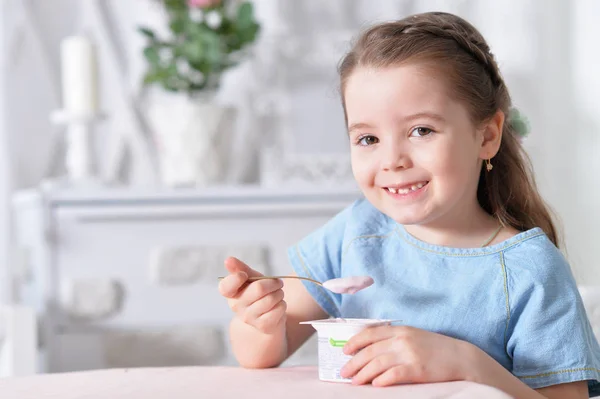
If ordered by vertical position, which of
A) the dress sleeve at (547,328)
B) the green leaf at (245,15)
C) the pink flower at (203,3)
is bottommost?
the dress sleeve at (547,328)

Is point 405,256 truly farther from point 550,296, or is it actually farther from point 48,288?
point 48,288

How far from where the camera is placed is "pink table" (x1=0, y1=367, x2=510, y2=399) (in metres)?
0.84

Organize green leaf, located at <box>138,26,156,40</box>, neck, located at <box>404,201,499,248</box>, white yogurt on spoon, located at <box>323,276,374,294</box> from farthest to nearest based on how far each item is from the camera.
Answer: green leaf, located at <box>138,26,156,40</box>, neck, located at <box>404,201,499,248</box>, white yogurt on spoon, located at <box>323,276,374,294</box>

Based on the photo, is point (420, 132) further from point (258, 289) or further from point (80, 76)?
point (80, 76)

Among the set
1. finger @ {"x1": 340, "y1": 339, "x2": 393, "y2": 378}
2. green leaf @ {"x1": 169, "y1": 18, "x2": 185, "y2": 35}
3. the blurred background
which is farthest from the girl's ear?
green leaf @ {"x1": 169, "y1": 18, "x2": 185, "y2": 35}

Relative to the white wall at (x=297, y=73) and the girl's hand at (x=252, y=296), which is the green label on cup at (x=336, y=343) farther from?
the white wall at (x=297, y=73)

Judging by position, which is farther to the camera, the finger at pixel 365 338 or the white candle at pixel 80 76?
the white candle at pixel 80 76

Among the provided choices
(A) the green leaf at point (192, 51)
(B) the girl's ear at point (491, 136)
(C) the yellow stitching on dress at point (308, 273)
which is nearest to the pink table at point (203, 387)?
(C) the yellow stitching on dress at point (308, 273)

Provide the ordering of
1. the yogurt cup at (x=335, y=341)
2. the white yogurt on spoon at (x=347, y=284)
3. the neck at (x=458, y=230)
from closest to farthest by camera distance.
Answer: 1. the yogurt cup at (x=335, y=341)
2. the white yogurt on spoon at (x=347, y=284)
3. the neck at (x=458, y=230)

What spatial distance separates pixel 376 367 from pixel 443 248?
0.29m

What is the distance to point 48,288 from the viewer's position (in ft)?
6.86

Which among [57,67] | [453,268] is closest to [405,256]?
[453,268]

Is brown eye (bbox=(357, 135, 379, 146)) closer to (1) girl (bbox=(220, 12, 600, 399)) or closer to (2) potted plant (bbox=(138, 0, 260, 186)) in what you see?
(1) girl (bbox=(220, 12, 600, 399))

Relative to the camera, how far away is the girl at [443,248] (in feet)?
3.37
